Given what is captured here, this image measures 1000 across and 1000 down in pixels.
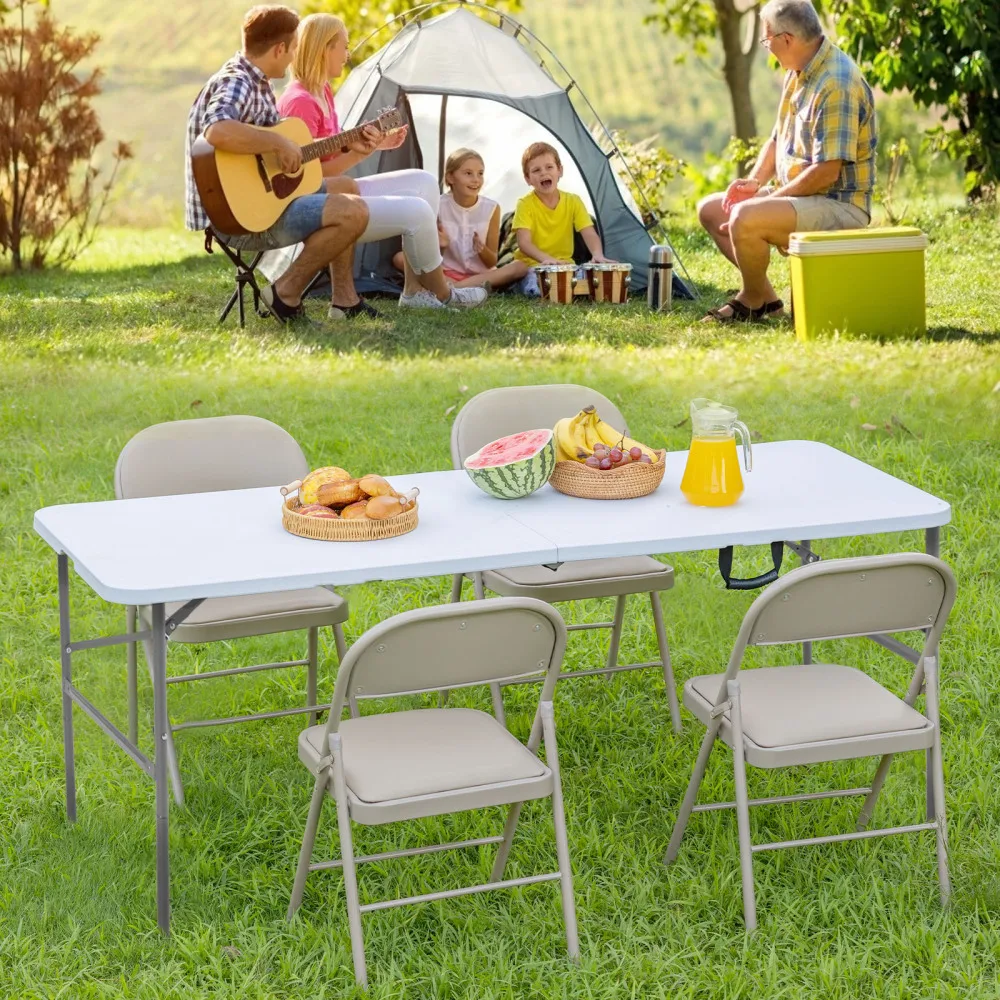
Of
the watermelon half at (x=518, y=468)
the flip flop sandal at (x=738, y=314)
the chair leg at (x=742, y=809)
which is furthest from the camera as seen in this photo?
the flip flop sandal at (x=738, y=314)

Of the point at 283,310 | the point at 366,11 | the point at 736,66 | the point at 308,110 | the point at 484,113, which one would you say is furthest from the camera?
the point at 736,66

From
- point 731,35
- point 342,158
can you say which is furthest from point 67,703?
point 731,35

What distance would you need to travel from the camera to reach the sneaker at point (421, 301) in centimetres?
828

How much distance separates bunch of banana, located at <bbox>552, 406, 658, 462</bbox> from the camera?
3.44 meters

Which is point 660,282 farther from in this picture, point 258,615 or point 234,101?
point 258,615

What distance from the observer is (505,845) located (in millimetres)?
3033

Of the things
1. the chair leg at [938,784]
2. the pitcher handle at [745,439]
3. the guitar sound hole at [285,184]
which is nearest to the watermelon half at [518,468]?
the pitcher handle at [745,439]

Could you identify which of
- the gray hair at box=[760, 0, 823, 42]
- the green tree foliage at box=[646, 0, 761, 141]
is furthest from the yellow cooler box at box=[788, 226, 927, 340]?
the green tree foliage at box=[646, 0, 761, 141]

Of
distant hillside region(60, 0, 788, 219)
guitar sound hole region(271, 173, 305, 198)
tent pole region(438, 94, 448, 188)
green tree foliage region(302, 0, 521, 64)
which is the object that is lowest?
guitar sound hole region(271, 173, 305, 198)

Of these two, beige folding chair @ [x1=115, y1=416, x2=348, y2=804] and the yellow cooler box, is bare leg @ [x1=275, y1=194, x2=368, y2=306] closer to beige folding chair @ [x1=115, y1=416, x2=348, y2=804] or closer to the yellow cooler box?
the yellow cooler box

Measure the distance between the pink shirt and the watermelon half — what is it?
15.8ft

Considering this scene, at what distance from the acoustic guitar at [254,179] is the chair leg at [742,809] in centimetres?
506

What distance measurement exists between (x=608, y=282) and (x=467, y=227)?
3.17 ft

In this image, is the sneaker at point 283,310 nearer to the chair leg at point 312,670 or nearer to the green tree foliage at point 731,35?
the chair leg at point 312,670
